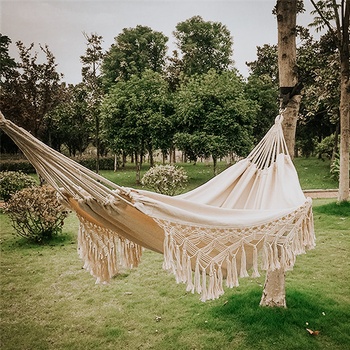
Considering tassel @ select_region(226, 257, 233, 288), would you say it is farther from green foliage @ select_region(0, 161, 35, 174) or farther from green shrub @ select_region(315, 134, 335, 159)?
green foliage @ select_region(0, 161, 35, 174)

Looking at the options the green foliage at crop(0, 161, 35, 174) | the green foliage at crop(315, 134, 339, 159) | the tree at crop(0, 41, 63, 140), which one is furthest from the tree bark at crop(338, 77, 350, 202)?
the green foliage at crop(0, 161, 35, 174)

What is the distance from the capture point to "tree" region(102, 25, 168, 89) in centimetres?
1464

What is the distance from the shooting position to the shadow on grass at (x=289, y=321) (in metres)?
1.82

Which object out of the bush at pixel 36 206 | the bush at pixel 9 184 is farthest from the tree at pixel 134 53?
the bush at pixel 36 206

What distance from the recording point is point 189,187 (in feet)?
30.5

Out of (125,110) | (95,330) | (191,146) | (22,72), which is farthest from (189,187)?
(95,330)

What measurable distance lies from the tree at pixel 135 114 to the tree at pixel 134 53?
473 cm

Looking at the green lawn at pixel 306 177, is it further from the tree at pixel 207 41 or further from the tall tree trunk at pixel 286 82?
the tall tree trunk at pixel 286 82

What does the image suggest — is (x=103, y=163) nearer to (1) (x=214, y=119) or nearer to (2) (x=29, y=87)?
(2) (x=29, y=87)

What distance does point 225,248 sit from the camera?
4.87 feet

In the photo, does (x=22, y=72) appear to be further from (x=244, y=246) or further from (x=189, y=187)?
(x=244, y=246)

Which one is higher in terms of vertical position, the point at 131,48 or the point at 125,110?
the point at 131,48

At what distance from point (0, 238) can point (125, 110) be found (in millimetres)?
6019

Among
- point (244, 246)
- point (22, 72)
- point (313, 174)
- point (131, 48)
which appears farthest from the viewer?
point (131, 48)
